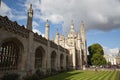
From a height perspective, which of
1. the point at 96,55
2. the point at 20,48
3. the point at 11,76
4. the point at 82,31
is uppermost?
the point at 82,31

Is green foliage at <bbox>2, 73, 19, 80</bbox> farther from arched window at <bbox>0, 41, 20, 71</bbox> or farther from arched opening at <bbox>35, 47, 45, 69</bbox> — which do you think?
arched opening at <bbox>35, 47, 45, 69</bbox>

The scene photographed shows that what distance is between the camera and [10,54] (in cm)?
1652

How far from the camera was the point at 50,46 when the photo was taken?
2883 cm

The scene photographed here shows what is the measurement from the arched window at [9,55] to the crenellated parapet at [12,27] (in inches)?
58.5

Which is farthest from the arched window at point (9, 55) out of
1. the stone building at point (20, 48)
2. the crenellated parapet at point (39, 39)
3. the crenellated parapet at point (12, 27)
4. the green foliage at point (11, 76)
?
the crenellated parapet at point (39, 39)

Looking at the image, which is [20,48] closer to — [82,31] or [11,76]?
[11,76]

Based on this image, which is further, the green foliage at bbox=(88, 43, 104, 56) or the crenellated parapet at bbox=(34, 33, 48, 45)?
the green foliage at bbox=(88, 43, 104, 56)

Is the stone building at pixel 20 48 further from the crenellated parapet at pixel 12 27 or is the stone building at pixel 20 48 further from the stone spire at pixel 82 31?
the stone spire at pixel 82 31

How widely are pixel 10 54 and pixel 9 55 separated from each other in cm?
18

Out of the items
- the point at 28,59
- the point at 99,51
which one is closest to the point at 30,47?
the point at 28,59

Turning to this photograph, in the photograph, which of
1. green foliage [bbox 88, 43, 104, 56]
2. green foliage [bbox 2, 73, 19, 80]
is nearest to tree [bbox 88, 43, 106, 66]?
green foliage [bbox 88, 43, 104, 56]

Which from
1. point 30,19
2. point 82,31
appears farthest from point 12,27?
point 82,31

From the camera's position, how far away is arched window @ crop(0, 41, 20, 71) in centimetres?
1534

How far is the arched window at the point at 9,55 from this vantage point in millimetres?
15338
